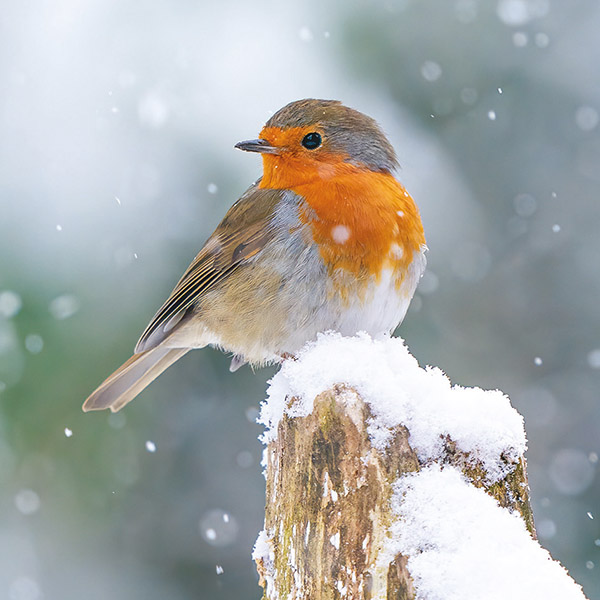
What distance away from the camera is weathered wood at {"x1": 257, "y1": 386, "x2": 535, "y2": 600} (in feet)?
5.19

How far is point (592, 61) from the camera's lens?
3.97 m

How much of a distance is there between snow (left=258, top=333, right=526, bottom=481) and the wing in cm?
88

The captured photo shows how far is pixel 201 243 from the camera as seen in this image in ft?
11.7

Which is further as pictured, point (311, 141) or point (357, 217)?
point (311, 141)

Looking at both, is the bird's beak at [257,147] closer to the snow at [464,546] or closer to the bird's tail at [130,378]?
the bird's tail at [130,378]

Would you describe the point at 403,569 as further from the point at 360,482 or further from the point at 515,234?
the point at 515,234

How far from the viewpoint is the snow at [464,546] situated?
4.72ft

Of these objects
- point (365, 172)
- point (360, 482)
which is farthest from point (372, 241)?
point (360, 482)

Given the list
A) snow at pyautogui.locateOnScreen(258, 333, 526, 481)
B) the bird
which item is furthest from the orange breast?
snow at pyautogui.locateOnScreen(258, 333, 526, 481)

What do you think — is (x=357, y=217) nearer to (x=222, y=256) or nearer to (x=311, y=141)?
(x=311, y=141)

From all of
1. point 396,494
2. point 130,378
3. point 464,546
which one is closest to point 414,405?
point 396,494

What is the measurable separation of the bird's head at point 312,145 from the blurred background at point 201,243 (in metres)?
0.79

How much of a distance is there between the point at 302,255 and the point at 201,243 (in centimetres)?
115

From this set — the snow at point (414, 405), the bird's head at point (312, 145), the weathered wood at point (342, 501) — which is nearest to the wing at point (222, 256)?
the bird's head at point (312, 145)
